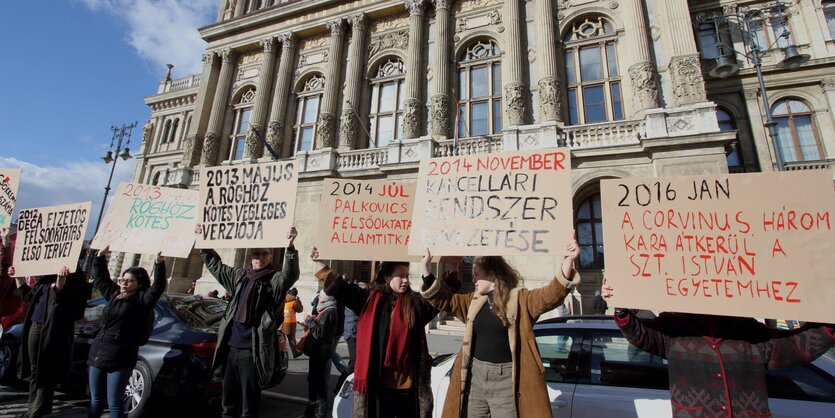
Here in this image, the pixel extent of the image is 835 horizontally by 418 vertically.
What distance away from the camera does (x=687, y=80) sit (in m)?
13.4

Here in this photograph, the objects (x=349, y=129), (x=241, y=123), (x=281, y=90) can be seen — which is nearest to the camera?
(x=349, y=129)

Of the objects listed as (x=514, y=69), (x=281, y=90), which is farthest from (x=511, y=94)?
(x=281, y=90)

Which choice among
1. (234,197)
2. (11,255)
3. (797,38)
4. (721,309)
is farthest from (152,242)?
(797,38)

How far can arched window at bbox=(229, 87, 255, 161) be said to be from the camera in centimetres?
2206

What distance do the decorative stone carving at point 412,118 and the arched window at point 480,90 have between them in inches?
75.9

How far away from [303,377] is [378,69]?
16.9 meters

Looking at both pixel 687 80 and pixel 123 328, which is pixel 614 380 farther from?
pixel 687 80

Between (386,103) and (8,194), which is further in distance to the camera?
(386,103)

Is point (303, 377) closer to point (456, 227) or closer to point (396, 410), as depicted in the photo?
point (396, 410)

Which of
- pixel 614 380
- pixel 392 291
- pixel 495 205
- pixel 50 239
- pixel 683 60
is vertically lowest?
pixel 614 380

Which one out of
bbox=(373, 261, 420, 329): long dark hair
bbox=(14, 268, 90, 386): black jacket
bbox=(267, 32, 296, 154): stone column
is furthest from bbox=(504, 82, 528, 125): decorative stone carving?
bbox=(14, 268, 90, 386): black jacket

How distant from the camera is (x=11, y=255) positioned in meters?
5.74

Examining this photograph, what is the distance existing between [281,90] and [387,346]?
2114 centimetres

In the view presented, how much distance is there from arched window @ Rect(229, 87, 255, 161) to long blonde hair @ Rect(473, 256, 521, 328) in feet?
72.0
